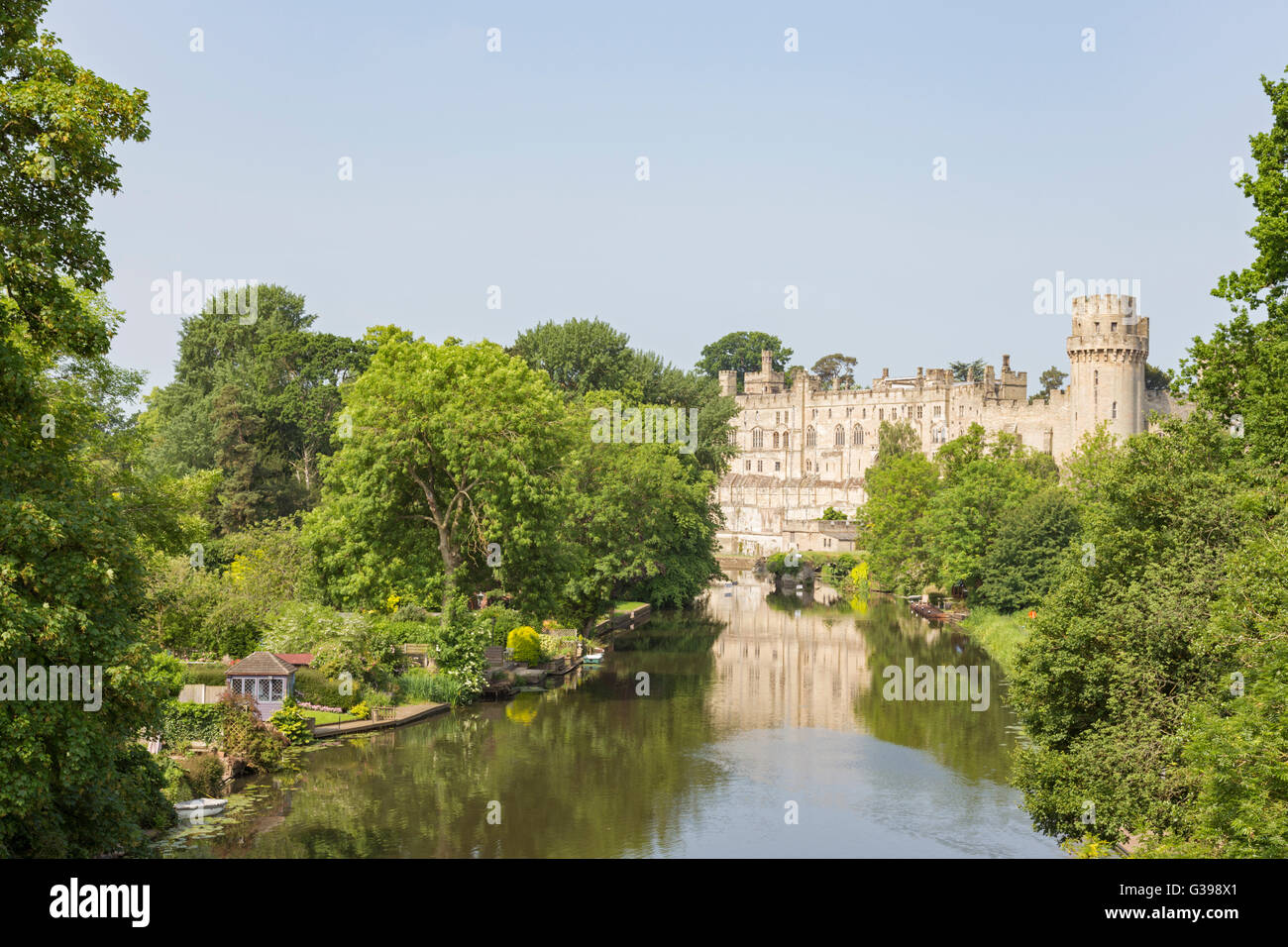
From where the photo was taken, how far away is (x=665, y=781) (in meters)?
26.5

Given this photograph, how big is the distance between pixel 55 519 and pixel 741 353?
13321cm

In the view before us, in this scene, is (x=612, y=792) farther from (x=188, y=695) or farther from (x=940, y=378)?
(x=940, y=378)

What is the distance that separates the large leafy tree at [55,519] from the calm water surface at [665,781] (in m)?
6.80

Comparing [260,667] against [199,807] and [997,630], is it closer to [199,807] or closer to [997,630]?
[199,807]

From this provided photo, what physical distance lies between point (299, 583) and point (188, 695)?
8390mm

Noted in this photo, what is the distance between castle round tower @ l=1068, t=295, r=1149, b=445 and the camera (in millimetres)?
88250

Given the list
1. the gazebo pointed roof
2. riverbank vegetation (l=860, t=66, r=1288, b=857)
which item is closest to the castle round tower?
riverbank vegetation (l=860, t=66, r=1288, b=857)

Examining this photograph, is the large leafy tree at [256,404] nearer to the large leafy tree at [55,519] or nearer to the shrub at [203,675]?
the shrub at [203,675]

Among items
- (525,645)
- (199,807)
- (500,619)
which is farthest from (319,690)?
(500,619)

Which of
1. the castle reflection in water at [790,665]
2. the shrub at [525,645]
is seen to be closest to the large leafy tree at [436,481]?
the shrub at [525,645]

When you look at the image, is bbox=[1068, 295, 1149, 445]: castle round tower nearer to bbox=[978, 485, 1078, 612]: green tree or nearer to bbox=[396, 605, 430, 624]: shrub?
bbox=[978, 485, 1078, 612]: green tree
